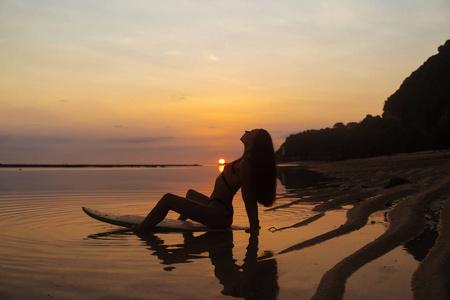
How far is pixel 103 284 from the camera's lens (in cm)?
399

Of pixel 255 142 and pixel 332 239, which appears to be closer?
pixel 332 239

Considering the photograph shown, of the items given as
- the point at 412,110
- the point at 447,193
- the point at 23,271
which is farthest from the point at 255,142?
the point at 412,110

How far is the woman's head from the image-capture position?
7.09 meters

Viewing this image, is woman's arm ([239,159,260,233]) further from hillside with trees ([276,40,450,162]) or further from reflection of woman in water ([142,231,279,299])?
hillside with trees ([276,40,450,162])

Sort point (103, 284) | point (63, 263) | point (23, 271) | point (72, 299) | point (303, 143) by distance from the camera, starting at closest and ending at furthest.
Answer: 1. point (72, 299)
2. point (103, 284)
3. point (23, 271)
4. point (63, 263)
5. point (303, 143)

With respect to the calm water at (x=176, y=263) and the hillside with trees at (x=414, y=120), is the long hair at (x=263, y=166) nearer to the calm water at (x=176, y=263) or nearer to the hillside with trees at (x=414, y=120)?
the calm water at (x=176, y=263)

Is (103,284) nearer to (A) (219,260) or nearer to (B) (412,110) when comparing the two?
(A) (219,260)

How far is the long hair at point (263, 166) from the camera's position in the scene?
709 centimetres

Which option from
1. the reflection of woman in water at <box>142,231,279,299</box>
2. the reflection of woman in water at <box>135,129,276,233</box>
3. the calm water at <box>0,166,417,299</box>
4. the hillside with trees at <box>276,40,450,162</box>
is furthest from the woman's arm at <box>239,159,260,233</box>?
the hillside with trees at <box>276,40,450,162</box>

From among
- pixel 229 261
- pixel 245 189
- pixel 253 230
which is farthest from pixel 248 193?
pixel 229 261

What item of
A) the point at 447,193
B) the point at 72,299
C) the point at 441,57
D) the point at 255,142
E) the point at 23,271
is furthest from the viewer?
the point at 441,57

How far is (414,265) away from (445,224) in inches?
85.1

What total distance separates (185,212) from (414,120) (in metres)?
71.6

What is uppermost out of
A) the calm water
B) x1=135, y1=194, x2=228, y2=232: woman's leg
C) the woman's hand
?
x1=135, y1=194, x2=228, y2=232: woman's leg
